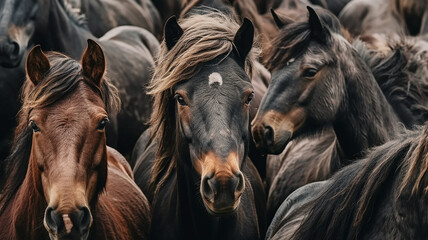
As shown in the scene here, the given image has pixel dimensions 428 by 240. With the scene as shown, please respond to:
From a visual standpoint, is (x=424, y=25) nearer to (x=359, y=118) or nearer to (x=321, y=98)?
(x=359, y=118)

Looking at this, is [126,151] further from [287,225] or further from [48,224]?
[48,224]

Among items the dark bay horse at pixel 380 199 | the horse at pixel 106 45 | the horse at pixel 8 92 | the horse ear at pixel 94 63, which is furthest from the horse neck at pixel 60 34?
the dark bay horse at pixel 380 199

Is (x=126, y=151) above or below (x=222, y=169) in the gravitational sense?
below

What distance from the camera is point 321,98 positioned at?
16.0 ft

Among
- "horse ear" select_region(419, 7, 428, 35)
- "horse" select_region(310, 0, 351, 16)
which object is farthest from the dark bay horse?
"horse" select_region(310, 0, 351, 16)

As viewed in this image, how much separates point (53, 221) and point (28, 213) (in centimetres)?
49

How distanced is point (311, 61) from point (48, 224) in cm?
209

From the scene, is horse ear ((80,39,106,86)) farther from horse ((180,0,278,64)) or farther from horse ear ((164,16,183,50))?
horse ((180,0,278,64))

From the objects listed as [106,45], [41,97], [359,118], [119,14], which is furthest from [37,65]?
[119,14]

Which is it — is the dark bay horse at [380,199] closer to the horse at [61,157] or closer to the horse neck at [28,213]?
the horse at [61,157]

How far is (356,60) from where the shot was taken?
5.10 m

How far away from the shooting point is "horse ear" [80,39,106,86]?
12.3ft

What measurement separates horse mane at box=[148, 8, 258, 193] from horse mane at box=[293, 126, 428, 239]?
991mm

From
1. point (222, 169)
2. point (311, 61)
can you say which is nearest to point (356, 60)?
point (311, 61)
